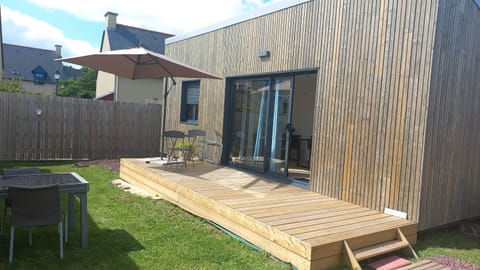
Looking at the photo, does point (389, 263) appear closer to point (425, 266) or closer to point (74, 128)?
point (425, 266)

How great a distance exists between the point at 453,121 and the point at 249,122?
142 inches

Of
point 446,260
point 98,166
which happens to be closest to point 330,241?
point 446,260

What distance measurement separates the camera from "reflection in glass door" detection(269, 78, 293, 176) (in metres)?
6.17

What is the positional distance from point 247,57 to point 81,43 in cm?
5715

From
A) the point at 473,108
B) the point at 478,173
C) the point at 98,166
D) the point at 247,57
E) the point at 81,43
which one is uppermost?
the point at 81,43

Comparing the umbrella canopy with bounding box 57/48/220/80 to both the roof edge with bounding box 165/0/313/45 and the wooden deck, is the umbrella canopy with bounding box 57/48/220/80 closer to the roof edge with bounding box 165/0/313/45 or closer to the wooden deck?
the roof edge with bounding box 165/0/313/45

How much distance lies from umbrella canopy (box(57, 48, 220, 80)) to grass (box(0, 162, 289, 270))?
2.63 m

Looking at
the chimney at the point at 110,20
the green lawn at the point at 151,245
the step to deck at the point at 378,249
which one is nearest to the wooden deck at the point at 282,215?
the step to deck at the point at 378,249

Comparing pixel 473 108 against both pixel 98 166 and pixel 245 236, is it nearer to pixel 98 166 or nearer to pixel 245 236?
pixel 245 236

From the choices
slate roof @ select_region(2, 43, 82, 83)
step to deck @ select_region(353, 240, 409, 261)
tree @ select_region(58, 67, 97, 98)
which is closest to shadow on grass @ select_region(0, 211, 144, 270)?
step to deck @ select_region(353, 240, 409, 261)

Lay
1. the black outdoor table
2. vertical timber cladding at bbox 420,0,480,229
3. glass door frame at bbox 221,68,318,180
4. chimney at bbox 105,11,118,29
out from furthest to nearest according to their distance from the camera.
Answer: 1. chimney at bbox 105,11,118,29
2. glass door frame at bbox 221,68,318,180
3. vertical timber cladding at bbox 420,0,480,229
4. the black outdoor table

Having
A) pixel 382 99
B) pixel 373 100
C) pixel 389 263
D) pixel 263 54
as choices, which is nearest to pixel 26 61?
pixel 263 54

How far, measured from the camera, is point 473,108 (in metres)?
4.96

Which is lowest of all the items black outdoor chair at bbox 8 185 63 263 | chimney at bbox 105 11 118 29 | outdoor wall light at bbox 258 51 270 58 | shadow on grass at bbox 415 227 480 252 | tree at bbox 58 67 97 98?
shadow on grass at bbox 415 227 480 252
